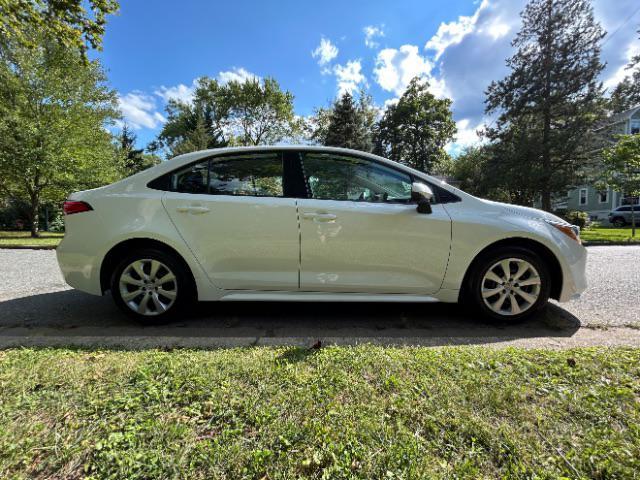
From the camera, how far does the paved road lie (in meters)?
2.52

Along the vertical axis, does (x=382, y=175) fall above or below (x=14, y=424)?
above

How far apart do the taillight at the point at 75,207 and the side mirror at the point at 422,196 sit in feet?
9.60

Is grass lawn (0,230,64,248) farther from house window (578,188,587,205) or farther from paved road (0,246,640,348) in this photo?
house window (578,188,587,205)

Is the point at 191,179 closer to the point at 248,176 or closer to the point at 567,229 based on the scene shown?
the point at 248,176

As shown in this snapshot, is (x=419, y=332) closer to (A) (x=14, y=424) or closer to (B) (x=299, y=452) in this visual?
(B) (x=299, y=452)

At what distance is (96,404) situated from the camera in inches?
61.4

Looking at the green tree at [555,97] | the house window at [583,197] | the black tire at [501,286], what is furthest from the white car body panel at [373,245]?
the house window at [583,197]

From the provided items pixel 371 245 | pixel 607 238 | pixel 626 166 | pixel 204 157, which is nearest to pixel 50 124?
pixel 204 157

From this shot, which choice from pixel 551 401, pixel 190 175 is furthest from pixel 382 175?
pixel 551 401

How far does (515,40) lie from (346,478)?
2663cm

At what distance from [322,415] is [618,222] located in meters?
33.3

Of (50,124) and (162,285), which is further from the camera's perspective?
(50,124)

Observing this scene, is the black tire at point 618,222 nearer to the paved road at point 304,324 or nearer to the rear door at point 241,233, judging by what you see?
the paved road at point 304,324

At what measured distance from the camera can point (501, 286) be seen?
292 centimetres
